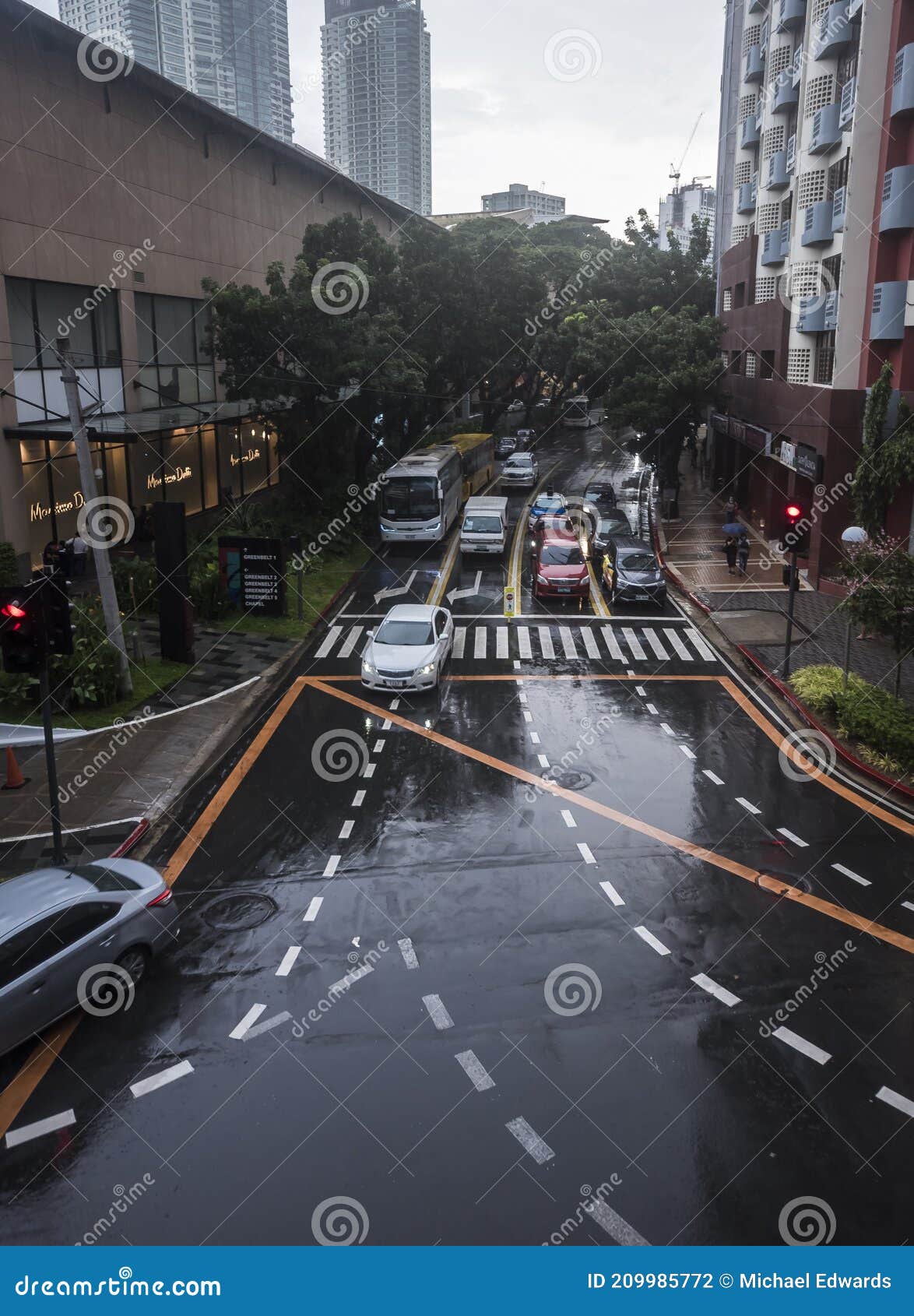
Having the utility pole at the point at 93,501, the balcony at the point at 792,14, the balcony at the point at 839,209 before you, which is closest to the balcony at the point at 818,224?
the balcony at the point at 839,209

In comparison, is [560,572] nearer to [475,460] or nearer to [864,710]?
[864,710]

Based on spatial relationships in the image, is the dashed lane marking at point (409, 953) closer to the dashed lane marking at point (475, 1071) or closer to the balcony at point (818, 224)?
the dashed lane marking at point (475, 1071)

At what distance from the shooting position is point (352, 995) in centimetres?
1062

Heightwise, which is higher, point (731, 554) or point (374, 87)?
point (374, 87)

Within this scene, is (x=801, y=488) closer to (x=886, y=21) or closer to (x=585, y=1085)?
(x=886, y=21)

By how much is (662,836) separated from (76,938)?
26.9 feet

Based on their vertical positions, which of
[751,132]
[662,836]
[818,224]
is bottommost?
[662,836]

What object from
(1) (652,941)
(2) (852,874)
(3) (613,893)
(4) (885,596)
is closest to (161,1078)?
(1) (652,941)

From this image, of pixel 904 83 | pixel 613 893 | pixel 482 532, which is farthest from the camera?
pixel 482 532

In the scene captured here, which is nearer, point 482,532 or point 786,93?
point 482,532

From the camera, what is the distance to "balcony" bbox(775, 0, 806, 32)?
35.9 metres

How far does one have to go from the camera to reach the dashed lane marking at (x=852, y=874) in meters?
13.2

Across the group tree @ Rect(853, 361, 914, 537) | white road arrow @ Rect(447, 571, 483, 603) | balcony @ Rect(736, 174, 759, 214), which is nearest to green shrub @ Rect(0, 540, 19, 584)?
white road arrow @ Rect(447, 571, 483, 603)

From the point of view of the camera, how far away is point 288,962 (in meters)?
11.3
